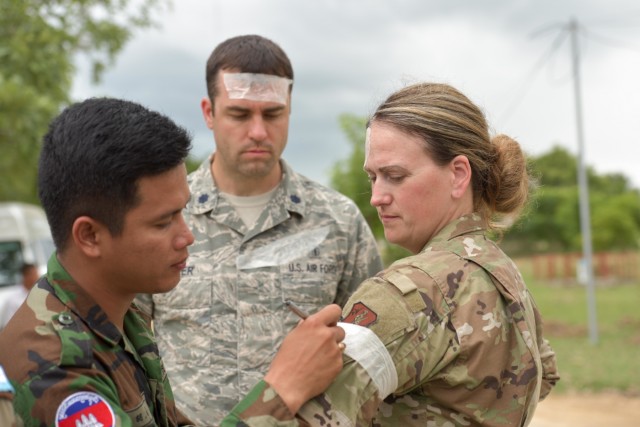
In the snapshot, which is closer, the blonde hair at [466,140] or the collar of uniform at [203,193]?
the blonde hair at [466,140]

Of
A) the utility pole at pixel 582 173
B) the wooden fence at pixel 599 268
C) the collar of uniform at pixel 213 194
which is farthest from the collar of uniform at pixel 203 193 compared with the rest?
the wooden fence at pixel 599 268

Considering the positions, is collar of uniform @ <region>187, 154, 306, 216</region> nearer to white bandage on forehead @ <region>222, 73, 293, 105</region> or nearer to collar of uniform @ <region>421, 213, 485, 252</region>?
white bandage on forehead @ <region>222, 73, 293, 105</region>

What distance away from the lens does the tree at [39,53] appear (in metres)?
9.59

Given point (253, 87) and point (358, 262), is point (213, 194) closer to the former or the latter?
point (253, 87)

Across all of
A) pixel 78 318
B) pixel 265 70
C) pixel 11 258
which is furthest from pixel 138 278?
pixel 11 258

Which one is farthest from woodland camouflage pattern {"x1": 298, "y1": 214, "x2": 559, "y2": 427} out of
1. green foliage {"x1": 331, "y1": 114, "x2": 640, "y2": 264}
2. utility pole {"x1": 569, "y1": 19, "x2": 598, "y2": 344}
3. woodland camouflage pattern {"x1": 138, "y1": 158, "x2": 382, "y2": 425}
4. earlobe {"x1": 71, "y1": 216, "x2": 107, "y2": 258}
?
green foliage {"x1": 331, "y1": 114, "x2": 640, "y2": 264}

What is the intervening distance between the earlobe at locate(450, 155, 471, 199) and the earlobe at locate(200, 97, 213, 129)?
1517mm

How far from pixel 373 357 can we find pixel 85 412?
653mm

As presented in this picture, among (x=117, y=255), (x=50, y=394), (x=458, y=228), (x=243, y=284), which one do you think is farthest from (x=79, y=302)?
(x=243, y=284)

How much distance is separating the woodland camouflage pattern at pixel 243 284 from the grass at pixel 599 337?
432 inches

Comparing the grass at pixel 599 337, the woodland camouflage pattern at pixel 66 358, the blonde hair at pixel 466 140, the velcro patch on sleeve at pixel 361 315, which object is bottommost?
the grass at pixel 599 337

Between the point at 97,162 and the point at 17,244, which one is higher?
the point at 97,162

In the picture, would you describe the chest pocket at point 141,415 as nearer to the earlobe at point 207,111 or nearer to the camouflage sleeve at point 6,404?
the camouflage sleeve at point 6,404

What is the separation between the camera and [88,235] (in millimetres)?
1854
